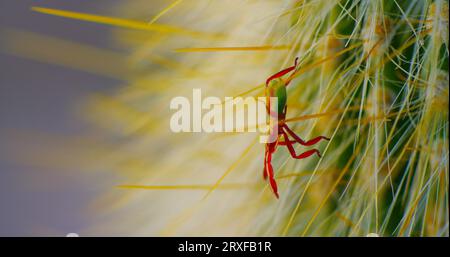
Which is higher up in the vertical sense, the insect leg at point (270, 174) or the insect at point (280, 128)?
the insect at point (280, 128)

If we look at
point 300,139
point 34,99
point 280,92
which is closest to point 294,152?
point 300,139

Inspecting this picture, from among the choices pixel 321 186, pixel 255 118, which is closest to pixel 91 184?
pixel 255 118

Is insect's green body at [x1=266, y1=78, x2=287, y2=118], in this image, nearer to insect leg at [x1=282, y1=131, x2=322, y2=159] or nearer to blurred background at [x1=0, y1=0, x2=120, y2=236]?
insect leg at [x1=282, y1=131, x2=322, y2=159]

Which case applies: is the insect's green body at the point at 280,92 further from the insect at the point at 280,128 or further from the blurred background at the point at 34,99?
the blurred background at the point at 34,99

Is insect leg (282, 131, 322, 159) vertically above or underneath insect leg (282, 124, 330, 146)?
underneath

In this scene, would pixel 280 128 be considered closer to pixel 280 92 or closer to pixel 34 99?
pixel 280 92

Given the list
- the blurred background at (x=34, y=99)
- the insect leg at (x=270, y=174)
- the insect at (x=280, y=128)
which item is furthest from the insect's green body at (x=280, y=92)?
the blurred background at (x=34, y=99)

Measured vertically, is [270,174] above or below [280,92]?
below

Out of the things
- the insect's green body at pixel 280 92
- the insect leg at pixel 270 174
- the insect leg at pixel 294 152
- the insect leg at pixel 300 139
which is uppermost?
the insect's green body at pixel 280 92

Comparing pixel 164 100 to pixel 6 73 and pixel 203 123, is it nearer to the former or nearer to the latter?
pixel 203 123

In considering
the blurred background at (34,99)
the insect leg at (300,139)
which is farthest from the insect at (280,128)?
the blurred background at (34,99)

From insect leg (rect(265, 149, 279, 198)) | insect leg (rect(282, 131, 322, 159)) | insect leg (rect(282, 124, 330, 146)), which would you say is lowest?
insect leg (rect(265, 149, 279, 198))

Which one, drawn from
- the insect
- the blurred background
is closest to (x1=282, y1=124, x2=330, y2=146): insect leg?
the insect
